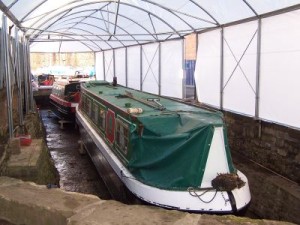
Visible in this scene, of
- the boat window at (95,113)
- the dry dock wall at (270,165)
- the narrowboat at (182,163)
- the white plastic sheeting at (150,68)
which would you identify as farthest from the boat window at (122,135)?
the white plastic sheeting at (150,68)

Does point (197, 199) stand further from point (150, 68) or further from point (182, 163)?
point (150, 68)

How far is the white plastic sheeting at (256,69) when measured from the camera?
25.1 feet

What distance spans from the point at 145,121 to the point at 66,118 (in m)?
11.5

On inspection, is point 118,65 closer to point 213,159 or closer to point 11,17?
point 11,17

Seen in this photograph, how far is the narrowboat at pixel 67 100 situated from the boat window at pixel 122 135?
30.0 feet

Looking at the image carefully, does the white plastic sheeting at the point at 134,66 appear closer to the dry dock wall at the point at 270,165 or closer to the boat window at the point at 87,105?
the boat window at the point at 87,105

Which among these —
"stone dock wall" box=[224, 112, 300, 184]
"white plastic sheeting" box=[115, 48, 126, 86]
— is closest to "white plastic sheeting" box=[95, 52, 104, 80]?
"white plastic sheeting" box=[115, 48, 126, 86]

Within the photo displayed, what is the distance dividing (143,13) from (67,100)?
5.53 metres

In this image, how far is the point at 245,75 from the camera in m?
9.43

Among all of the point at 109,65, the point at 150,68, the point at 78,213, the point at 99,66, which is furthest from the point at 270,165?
the point at 99,66

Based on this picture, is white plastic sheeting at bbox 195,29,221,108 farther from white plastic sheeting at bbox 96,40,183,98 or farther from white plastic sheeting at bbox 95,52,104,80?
white plastic sheeting at bbox 95,52,104,80

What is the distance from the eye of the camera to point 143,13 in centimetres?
1343

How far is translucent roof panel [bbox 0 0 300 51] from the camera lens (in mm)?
8727

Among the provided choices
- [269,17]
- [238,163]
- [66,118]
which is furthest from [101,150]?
[66,118]
